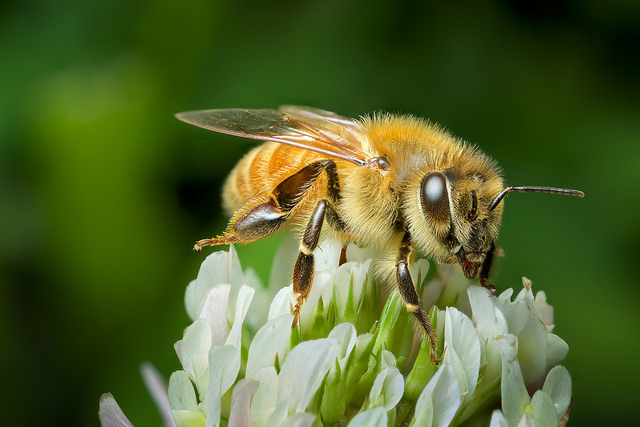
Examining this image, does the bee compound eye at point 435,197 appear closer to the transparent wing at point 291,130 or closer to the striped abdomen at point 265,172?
the transparent wing at point 291,130

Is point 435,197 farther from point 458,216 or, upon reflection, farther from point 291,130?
point 291,130

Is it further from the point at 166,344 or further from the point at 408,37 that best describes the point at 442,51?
the point at 166,344

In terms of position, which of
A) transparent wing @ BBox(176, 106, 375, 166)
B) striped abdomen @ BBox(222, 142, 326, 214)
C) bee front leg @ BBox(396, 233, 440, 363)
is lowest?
bee front leg @ BBox(396, 233, 440, 363)

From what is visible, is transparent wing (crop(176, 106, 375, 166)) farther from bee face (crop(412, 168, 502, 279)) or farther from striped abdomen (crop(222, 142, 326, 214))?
bee face (crop(412, 168, 502, 279))

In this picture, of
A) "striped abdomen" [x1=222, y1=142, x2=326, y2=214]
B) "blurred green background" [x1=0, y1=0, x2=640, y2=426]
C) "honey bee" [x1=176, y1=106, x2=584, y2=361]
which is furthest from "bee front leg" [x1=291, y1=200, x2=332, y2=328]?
"blurred green background" [x1=0, y1=0, x2=640, y2=426]

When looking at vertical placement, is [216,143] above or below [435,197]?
below

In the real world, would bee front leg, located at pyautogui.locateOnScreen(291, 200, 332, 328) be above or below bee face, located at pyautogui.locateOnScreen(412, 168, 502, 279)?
below

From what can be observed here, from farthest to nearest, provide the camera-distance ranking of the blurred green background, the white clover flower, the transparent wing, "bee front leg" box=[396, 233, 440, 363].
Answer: the blurred green background → the transparent wing → "bee front leg" box=[396, 233, 440, 363] → the white clover flower

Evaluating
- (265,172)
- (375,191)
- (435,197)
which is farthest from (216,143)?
(435,197)
